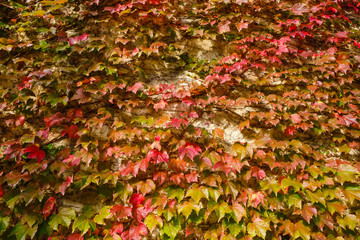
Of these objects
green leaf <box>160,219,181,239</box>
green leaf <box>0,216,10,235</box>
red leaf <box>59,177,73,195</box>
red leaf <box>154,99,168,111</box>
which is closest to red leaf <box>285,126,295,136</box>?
red leaf <box>154,99,168,111</box>

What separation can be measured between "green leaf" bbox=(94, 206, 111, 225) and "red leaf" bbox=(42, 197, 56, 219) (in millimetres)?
448

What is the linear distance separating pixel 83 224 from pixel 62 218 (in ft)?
0.71

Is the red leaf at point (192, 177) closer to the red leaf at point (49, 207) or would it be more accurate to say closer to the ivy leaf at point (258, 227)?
the ivy leaf at point (258, 227)

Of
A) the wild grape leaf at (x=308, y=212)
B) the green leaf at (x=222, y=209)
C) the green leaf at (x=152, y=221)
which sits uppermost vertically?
the green leaf at (x=222, y=209)

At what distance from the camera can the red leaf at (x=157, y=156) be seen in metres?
2.06

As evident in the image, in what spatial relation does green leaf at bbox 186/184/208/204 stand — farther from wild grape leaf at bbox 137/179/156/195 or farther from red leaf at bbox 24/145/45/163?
red leaf at bbox 24/145/45/163

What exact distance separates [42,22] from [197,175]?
2.60 m

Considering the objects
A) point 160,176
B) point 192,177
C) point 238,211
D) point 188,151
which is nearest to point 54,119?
point 160,176

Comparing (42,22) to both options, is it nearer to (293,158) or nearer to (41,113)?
(41,113)

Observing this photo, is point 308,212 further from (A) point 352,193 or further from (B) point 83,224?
(B) point 83,224

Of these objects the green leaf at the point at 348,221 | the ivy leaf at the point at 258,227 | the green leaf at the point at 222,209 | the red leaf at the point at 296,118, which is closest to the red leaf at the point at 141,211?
the green leaf at the point at 222,209

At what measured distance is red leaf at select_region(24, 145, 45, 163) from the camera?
201cm

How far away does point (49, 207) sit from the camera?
6.53 feet

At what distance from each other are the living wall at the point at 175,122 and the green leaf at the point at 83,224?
0.01m
